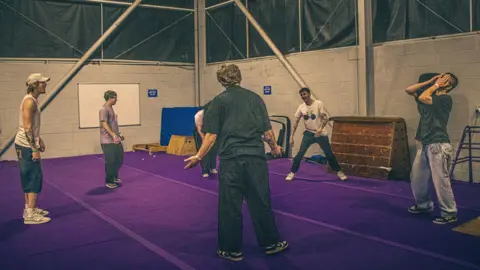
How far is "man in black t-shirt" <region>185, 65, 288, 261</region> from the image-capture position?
4766mm

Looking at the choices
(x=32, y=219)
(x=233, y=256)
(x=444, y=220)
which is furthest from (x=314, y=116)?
(x=32, y=219)

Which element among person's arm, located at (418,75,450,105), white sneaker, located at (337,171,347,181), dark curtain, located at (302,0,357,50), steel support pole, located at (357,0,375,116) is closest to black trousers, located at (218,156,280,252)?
person's arm, located at (418,75,450,105)

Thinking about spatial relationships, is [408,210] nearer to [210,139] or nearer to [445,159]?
[445,159]

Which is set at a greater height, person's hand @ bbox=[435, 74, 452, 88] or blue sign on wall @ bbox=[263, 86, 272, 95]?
blue sign on wall @ bbox=[263, 86, 272, 95]

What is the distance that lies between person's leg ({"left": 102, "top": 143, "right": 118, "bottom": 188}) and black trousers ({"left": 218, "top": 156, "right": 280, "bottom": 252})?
430 cm

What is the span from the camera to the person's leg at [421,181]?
6215 mm

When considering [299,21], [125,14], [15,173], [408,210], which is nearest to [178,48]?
[125,14]

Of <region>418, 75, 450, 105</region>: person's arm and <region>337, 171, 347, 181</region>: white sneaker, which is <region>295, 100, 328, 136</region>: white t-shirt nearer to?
<region>337, 171, 347, 181</region>: white sneaker

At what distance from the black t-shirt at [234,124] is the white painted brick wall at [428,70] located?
576 cm

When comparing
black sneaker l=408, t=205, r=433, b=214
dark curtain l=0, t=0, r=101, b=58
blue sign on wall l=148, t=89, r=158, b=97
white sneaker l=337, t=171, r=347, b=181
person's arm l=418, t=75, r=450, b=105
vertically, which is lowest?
black sneaker l=408, t=205, r=433, b=214

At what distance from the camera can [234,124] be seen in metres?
4.76

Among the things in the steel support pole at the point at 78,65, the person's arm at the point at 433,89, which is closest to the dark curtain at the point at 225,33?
the steel support pole at the point at 78,65

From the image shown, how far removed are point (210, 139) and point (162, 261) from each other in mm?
1382

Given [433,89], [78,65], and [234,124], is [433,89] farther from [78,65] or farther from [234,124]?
[78,65]
